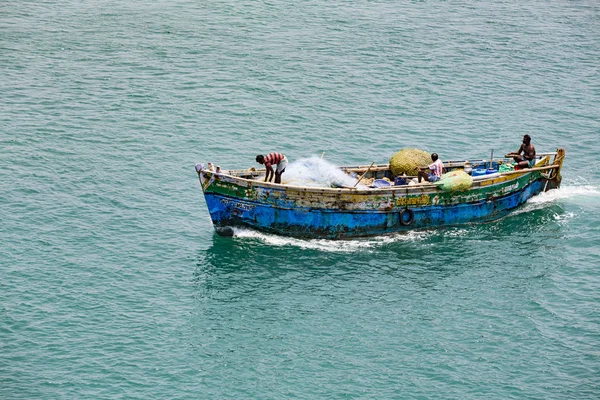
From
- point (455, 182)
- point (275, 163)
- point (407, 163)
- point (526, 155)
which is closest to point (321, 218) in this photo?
point (275, 163)

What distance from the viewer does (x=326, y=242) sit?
117ft

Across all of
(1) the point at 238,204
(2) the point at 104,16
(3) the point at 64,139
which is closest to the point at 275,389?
(1) the point at 238,204

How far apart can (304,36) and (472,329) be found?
3149 centimetres

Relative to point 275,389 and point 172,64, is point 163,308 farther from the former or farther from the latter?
point 172,64

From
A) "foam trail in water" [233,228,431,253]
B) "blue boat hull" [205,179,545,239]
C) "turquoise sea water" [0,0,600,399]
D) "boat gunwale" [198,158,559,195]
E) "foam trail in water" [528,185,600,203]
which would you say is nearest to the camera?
"turquoise sea water" [0,0,600,399]

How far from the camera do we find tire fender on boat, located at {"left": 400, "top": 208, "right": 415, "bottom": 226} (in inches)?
1417

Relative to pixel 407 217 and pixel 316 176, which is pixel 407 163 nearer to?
pixel 407 217

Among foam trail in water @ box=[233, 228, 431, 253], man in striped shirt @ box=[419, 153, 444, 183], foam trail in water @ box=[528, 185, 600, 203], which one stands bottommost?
foam trail in water @ box=[233, 228, 431, 253]

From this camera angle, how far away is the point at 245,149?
1750 inches

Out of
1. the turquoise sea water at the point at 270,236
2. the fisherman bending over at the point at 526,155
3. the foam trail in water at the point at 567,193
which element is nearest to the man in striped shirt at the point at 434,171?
the turquoise sea water at the point at 270,236

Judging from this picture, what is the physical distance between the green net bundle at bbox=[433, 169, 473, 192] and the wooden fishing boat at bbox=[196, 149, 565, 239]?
0.22 meters

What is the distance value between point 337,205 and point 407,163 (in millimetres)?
3748

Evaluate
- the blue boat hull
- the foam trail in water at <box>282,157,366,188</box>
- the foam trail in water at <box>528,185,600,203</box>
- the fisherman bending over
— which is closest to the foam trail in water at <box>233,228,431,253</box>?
the blue boat hull

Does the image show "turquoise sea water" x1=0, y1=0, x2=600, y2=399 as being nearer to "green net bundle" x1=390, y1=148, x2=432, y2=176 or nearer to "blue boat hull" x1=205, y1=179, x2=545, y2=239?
"blue boat hull" x1=205, y1=179, x2=545, y2=239
